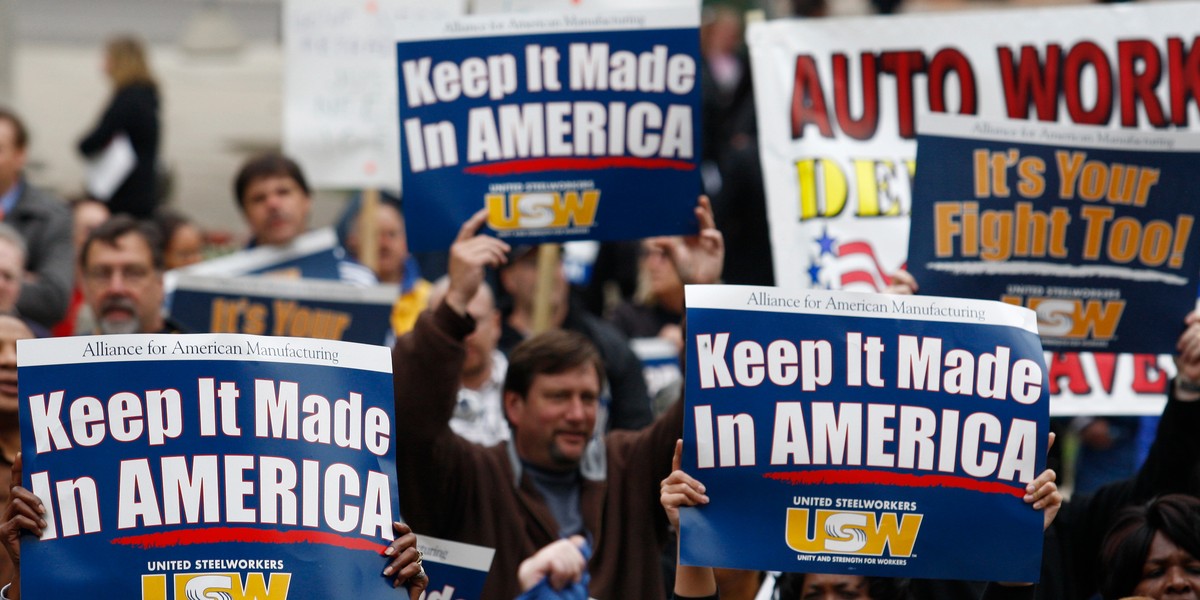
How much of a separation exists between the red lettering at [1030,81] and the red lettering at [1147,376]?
89cm

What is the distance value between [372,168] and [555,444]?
315 centimetres

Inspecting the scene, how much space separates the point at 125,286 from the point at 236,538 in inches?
115

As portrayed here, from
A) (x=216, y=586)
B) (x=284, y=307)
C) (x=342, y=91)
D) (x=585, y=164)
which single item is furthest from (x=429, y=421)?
(x=342, y=91)

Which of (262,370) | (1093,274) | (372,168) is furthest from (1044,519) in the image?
(372,168)

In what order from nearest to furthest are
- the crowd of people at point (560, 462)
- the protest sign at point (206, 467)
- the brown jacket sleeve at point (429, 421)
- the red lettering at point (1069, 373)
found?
1. the protest sign at point (206, 467)
2. the crowd of people at point (560, 462)
3. the brown jacket sleeve at point (429, 421)
4. the red lettering at point (1069, 373)

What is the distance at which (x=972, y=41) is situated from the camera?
251 inches

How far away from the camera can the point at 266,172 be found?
7855 millimetres

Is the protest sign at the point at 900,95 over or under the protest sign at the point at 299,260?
over

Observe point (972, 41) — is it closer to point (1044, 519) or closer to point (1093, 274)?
point (1093, 274)

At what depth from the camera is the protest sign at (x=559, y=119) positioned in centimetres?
571

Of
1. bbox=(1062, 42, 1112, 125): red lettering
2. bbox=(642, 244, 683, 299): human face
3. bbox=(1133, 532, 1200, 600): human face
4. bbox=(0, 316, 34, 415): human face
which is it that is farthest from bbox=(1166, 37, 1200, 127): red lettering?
bbox=(0, 316, 34, 415): human face

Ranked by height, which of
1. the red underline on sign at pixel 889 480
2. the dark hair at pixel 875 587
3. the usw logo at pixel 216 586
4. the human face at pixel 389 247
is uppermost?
the human face at pixel 389 247

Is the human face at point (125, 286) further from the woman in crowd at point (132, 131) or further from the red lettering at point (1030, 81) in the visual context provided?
the woman in crowd at point (132, 131)

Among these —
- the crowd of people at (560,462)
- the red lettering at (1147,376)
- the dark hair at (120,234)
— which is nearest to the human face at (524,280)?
the crowd of people at (560,462)
